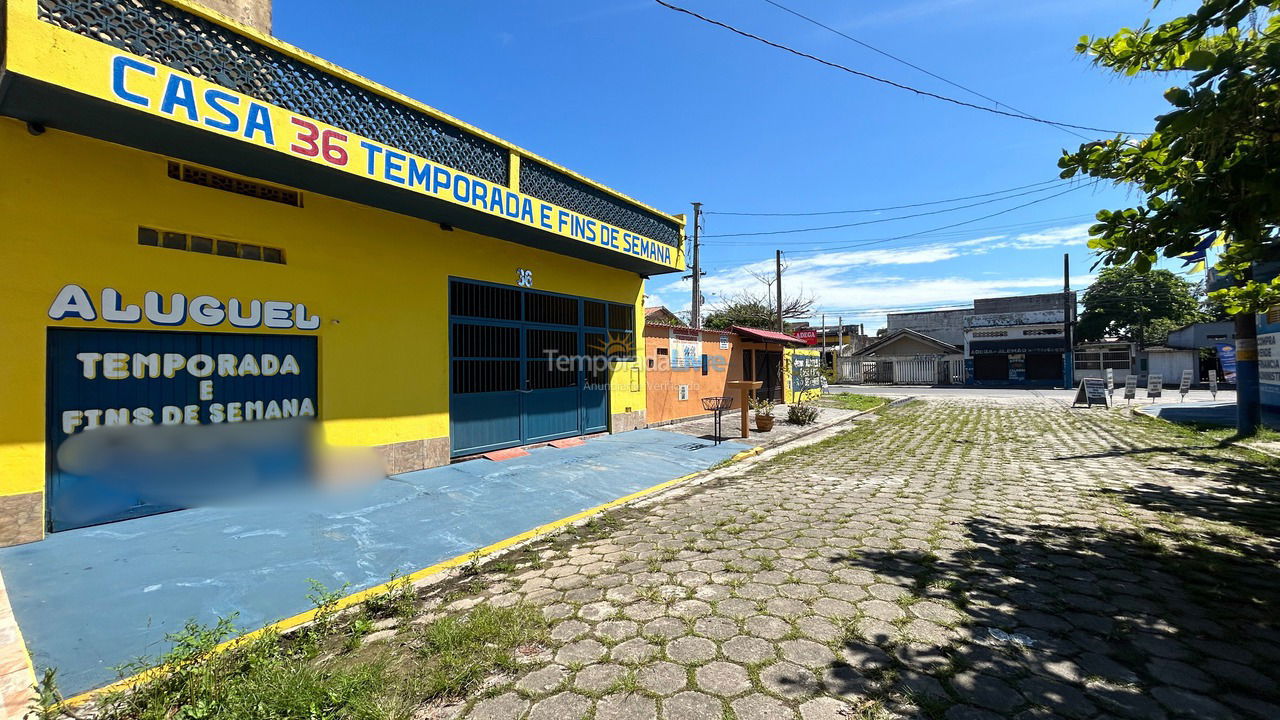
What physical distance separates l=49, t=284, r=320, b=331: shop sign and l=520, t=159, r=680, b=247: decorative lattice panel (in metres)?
3.52

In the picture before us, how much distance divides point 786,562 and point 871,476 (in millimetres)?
3709

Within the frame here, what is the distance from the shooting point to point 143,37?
4.04 m

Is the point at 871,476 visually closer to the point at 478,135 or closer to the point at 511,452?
the point at 511,452

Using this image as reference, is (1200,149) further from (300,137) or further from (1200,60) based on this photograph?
(300,137)

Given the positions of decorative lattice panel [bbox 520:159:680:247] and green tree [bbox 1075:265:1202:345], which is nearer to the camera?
decorative lattice panel [bbox 520:159:680:247]

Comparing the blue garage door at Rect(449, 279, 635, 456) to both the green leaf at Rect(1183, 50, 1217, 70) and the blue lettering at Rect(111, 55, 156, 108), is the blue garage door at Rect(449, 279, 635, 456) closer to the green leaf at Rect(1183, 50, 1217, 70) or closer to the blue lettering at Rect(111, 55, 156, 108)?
the blue lettering at Rect(111, 55, 156, 108)

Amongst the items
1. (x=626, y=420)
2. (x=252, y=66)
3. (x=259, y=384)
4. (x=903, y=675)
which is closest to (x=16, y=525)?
(x=259, y=384)

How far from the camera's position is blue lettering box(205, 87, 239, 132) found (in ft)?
14.0

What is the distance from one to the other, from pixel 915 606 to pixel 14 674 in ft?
15.4

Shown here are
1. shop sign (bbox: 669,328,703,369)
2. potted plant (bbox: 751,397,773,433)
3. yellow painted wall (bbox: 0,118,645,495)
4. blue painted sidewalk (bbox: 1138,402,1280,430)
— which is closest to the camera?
yellow painted wall (bbox: 0,118,645,495)

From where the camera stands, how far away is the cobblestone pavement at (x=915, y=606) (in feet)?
7.24

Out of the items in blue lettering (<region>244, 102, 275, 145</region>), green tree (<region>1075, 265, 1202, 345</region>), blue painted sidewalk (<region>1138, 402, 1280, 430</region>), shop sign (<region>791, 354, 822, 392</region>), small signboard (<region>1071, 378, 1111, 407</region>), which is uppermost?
green tree (<region>1075, 265, 1202, 345</region>)

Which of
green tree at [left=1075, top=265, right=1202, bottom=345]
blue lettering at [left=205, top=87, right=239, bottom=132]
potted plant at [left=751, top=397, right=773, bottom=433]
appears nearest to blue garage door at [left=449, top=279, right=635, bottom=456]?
blue lettering at [left=205, top=87, right=239, bottom=132]

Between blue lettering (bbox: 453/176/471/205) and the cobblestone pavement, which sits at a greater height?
blue lettering (bbox: 453/176/471/205)
